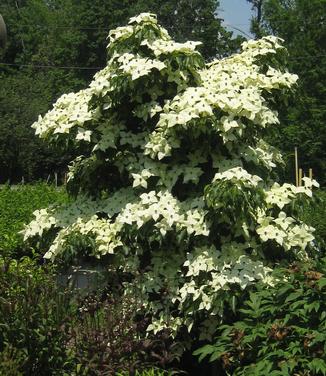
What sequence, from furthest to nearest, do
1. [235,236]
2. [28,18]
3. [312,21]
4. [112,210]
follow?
[28,18]
[312,21]
[112,210]
[235,236]

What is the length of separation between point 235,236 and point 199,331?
2.74 feet

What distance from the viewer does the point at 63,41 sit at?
6159 centimetres

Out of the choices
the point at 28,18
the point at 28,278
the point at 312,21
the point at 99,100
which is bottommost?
the point at 28,18

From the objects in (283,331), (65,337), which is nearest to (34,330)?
(65,337)

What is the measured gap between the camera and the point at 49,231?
6293 millimetres

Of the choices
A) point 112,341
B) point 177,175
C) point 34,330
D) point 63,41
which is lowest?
point 63,41

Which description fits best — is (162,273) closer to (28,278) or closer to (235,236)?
(235,236)

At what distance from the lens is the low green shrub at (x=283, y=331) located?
4367 millimetres

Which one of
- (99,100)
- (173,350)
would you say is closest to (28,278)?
(173,350)

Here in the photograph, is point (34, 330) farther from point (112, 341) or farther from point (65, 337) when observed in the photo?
point (112, 341)

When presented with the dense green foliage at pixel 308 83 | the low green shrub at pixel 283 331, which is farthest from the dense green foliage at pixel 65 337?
the dense green foliage at pixel 308 83

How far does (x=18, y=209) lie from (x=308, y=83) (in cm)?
2511

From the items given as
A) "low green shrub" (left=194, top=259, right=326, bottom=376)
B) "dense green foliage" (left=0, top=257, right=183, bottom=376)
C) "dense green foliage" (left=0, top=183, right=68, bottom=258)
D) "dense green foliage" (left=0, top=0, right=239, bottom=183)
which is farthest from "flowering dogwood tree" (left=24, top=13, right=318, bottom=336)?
"dense green foliage" (left=0, top=0, right=239, bottom=183)

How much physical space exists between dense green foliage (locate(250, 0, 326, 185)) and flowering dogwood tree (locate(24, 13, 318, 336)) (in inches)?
990
